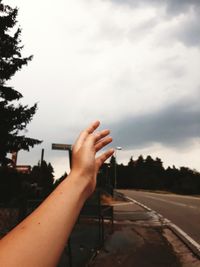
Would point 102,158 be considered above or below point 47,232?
above

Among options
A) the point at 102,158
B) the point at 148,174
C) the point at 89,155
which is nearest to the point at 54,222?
the point at 89,155

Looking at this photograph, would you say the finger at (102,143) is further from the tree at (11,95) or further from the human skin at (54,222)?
the tree at (11,95)

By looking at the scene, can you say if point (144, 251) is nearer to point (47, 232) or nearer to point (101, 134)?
point (101, 134)

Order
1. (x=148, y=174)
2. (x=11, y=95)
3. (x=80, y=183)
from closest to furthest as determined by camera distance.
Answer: (x=80, y=183)
(x=11, y=95)
(x=148, y=174)

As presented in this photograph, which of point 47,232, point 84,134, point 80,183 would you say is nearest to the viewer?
point 47,232

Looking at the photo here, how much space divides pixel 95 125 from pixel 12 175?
Result: 68.2 feet

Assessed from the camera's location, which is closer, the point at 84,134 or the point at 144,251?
the point at 84,134

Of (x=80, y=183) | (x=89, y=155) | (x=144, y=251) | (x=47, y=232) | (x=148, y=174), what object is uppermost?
(x=148, y=174)

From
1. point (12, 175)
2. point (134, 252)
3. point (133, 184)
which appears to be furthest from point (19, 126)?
point (133, 184)

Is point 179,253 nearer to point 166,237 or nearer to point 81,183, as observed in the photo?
point 166,237

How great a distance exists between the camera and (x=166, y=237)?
31.9 feet

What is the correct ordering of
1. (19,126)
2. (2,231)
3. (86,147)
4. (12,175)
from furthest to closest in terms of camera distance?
1. (12,175)
2. (19,126)
3. (2,231)
4. (86,147)

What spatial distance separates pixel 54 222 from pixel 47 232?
4 cm

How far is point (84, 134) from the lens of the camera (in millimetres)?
1224
